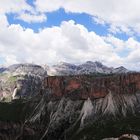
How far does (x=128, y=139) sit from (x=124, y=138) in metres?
2.15

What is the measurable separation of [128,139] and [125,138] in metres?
1.86

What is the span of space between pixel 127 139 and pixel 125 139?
789 mm

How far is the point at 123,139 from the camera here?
15750 cm

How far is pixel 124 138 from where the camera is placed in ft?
519

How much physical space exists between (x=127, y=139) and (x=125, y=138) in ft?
4.90

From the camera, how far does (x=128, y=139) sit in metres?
156

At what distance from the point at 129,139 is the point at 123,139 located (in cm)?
242

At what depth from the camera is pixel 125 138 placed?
15812 cm

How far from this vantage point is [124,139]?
6201 inches

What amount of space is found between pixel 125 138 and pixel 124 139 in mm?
819

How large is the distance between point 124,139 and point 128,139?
1.69m

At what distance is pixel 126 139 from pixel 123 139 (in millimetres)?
1412

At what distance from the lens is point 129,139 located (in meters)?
156
